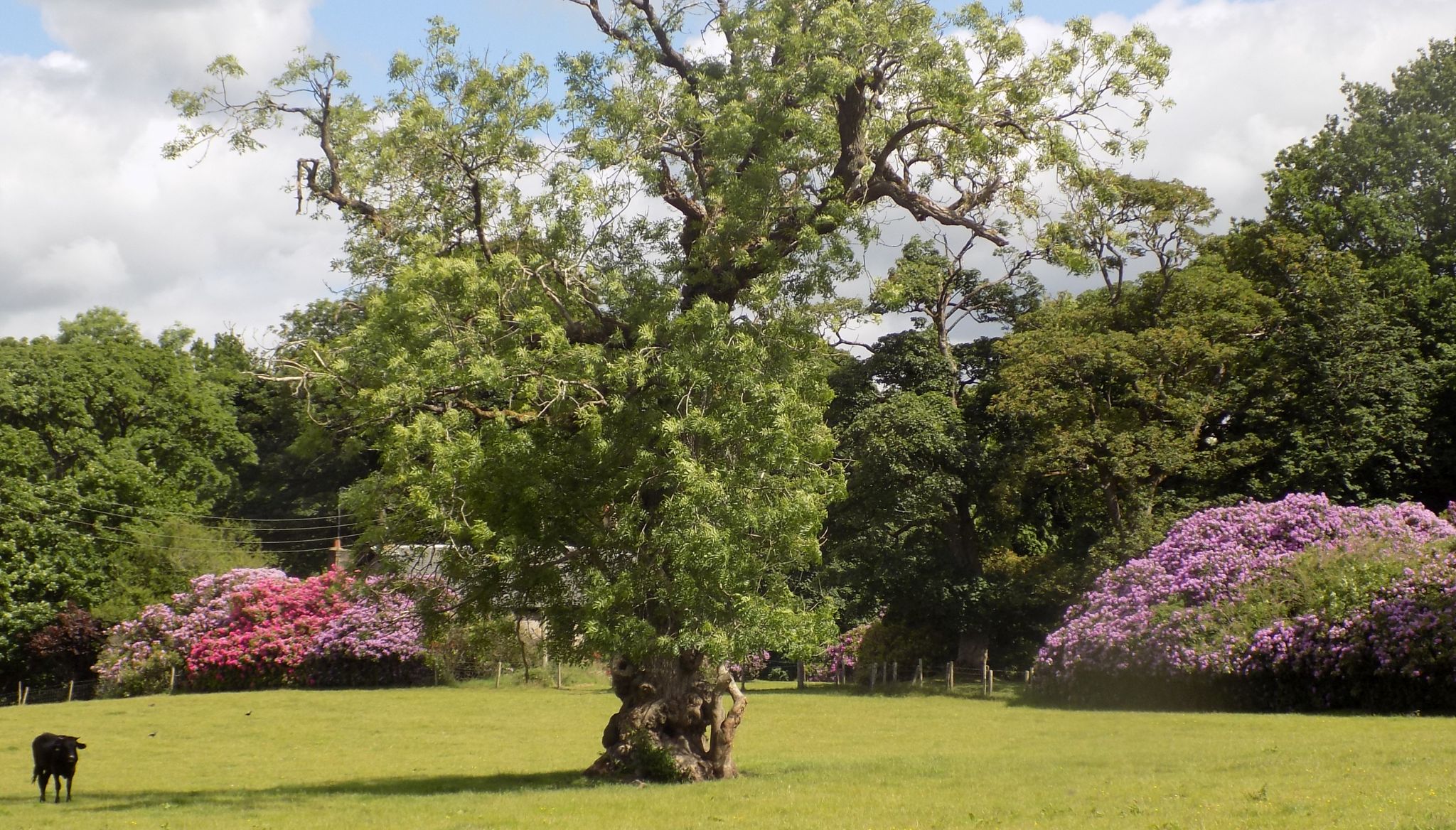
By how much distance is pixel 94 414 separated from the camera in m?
53.8

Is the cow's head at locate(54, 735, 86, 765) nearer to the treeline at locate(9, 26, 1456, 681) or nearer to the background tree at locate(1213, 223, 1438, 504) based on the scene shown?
the treeline at locate(9, 26, 1456, 681)

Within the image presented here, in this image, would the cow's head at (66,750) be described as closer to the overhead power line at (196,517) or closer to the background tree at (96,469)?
the background tree at (96,469)

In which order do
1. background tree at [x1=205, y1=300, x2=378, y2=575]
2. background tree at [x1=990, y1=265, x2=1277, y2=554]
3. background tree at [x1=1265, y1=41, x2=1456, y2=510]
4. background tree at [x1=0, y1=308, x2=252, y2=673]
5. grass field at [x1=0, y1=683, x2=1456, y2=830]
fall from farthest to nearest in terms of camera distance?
background tree at [x1=205, y1=300, x2=378, y2=575]
background tree at [x1=0, y1=308, x2=252, y2=673]
background tree at [x1=1265, y1=41, x2=1456, y2=510]
background tree at [x1=990, y1=265, x2=1277, y2=554]
grass field at [x1=0, y1=683, x2=1456, y2=830]

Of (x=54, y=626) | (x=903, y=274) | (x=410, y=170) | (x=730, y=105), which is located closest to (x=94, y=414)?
(x=54, y=626)

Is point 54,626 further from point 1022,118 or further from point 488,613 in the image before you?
point 1022,118

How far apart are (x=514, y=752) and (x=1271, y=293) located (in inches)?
1086

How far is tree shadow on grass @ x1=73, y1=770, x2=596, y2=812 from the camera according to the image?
17688mm

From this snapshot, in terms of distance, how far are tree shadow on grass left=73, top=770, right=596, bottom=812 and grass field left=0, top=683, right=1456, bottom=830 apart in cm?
8

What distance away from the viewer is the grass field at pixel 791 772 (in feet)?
44.7

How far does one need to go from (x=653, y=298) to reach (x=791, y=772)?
767cm

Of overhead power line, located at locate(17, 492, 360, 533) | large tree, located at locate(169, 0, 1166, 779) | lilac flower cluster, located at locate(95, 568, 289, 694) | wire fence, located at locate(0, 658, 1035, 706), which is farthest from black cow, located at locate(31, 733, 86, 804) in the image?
overhead power line, located at locate(17, 492, 360, 533)

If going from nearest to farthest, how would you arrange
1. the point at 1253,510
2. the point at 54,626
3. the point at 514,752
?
1. the point at 514,752
2. the point at 1253,510
3. the point at 54,626

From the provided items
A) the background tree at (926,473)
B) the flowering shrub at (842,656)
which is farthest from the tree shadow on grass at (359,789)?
the flowering shrub at (842,656)

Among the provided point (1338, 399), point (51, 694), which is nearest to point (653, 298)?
point (1338, 399)
